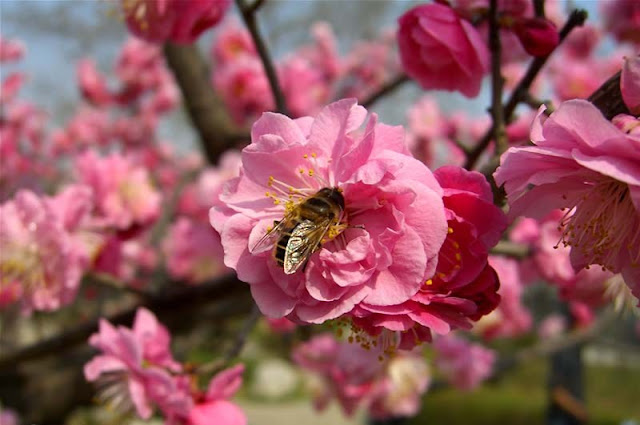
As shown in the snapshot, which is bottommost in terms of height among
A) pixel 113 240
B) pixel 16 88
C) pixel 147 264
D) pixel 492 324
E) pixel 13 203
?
pixel 492 324

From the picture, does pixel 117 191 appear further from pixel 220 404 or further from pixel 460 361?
pixel 460 361

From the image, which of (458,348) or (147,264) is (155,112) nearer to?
(147,264)

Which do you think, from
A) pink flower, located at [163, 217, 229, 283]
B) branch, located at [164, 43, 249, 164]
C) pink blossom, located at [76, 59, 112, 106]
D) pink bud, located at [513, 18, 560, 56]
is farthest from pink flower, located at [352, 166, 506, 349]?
pink blossom, located at [76, 59, 112, 106]

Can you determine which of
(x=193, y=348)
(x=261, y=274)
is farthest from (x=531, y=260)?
(x=193, y=348)

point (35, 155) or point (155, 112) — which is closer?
point (35, 155)

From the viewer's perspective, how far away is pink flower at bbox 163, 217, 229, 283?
240cm

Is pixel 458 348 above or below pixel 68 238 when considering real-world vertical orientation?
below

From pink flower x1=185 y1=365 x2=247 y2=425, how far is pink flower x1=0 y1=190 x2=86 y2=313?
0.48 metres

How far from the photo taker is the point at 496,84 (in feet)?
2.93

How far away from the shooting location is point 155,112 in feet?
15.4

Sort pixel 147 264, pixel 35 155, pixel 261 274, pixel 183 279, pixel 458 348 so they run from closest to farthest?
pixel 261 274, pixel 458 348, pixel 183 279, pixel 147 264, pixel 35 155

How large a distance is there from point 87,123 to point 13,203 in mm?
3590

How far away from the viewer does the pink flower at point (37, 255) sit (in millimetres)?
1230

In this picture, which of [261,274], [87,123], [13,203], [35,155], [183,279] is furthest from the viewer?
[87,123]
